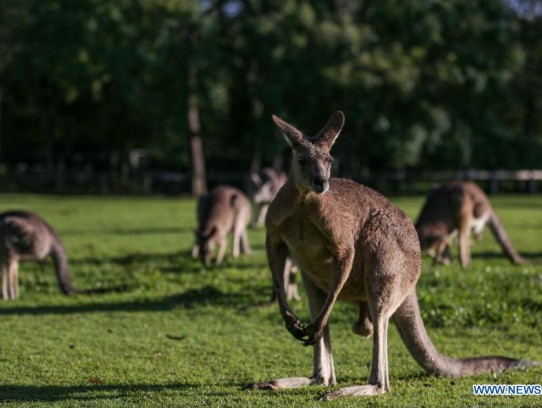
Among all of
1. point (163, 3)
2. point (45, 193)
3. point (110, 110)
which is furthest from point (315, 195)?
point (110, 110)

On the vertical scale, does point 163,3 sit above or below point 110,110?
above

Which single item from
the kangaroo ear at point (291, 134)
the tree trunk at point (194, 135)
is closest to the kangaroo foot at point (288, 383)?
the kangaroo ear at point (291, 134)

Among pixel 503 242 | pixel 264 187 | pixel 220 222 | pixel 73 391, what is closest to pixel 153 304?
pixel 220 222

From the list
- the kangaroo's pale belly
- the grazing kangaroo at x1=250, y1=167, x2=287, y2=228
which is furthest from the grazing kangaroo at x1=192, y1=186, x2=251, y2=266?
the kangaroo's pale belly

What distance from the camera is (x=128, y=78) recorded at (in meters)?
23.8

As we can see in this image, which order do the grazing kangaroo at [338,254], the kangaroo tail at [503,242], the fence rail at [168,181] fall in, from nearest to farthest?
1. the grazing kangaroo at [338,254]
2. the kangaroo tail at [503,242]
3. the fence rail at [168,181]

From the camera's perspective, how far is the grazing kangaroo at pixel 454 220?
933cm

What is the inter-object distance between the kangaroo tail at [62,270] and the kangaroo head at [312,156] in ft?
14.8

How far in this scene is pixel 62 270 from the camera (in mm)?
8062

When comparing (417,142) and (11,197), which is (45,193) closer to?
(11,197)

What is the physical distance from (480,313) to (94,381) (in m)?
3.54

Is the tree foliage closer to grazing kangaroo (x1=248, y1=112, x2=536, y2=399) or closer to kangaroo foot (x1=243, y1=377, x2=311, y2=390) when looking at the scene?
grazing kangaroo (x1=248, y1=112, x2=536, y2=399)

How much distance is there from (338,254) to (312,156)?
528mm

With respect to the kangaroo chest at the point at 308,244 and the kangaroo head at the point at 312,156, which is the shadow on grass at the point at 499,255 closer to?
the kangaroo chest at the point at 308,244
